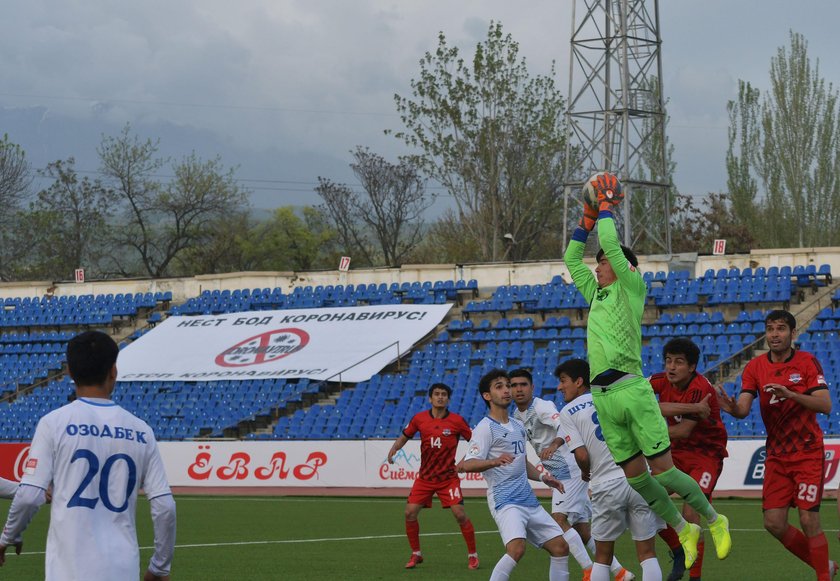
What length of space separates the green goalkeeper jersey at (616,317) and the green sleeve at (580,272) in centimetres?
36

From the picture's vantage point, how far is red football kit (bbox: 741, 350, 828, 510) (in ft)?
32.1

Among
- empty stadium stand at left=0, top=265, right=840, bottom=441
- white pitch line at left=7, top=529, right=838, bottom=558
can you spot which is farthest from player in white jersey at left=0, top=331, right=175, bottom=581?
empty stadium stand at left=0, top=265, right=840, bottom=441

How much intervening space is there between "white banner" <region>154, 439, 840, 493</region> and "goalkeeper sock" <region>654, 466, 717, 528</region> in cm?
1604

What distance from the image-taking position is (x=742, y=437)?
78.7 feet

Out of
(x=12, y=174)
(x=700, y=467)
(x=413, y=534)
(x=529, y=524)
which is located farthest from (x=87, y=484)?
(x=12, y=174)

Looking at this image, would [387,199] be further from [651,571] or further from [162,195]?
[651,571]

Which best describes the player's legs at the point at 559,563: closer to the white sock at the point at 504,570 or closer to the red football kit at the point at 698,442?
the white sock at the point at 504,570

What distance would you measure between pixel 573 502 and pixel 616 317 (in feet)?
13.6

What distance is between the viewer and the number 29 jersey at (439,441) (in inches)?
591

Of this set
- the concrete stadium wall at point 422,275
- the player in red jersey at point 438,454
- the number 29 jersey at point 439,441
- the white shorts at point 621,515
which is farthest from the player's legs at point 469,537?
the concrete stadium wall at point 422,275

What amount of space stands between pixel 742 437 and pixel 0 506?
47.7ft

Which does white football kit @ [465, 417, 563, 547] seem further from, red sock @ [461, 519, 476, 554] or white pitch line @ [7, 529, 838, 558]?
white pitch line @ [7, 529, 838, 558]

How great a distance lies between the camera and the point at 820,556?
962 centimetres

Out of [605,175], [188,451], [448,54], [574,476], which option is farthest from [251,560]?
[448,54]
